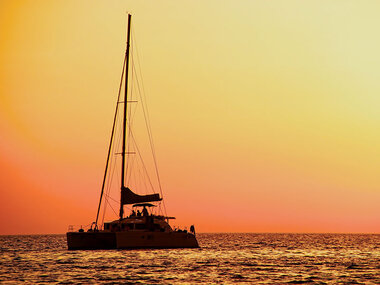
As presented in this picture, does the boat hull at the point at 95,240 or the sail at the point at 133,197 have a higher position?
the sail at the point at 133,197

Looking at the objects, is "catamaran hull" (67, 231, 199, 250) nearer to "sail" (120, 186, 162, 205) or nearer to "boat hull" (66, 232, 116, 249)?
"boat hull" (66, 232, 116, 249)

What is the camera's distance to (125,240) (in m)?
61.3

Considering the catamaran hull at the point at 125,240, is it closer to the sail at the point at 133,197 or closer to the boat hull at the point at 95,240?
the boat hull at the point at 95,240

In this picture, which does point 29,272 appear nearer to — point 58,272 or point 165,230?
point 58,272

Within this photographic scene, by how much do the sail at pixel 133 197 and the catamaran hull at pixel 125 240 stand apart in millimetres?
3935

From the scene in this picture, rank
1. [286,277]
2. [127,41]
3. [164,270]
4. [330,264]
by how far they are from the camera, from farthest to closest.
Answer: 1. [127,41]
2. [330,264]
3. [164,270]
4. [286,277]

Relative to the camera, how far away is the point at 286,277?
4494 centimetres

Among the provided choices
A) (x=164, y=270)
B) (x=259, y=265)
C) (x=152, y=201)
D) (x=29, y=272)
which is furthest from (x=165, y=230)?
(x=29, y=272)

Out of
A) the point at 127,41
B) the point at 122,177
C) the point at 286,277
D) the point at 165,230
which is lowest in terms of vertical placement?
the point at 286,277

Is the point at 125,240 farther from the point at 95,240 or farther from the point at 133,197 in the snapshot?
the point at 133,197

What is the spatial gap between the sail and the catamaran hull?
3.93 meters

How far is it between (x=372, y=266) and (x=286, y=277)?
14.3m

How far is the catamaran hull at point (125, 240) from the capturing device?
6134 cm

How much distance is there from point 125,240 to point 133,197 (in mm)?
5670
